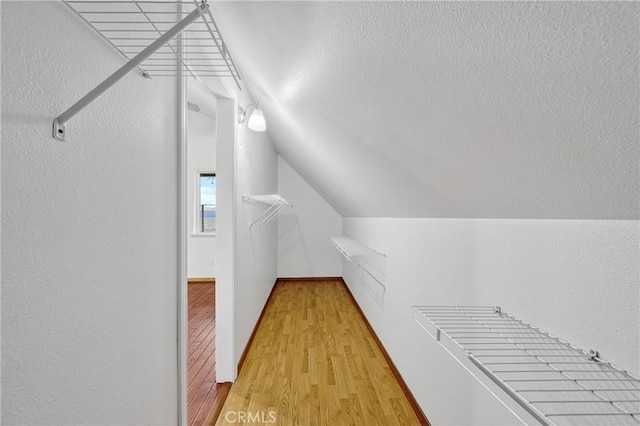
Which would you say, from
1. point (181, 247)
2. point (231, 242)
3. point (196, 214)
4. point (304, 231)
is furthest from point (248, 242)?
point (196, 214)

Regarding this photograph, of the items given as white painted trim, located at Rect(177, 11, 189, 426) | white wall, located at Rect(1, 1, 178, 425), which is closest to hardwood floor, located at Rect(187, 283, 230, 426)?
white painted trim, located at Rect(177, 11, 189, 426)

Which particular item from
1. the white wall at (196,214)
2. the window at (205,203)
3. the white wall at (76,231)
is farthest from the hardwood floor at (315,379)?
the window at (205,203)

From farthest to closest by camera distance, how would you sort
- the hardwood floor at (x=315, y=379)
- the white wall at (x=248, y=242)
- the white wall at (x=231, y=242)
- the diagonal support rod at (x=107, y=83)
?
the white wall at (x=248, y=242)
the white wall at (x=231, y=242)
the hardwood floor at (x=315, y=379)
the diagonal support rod at (x=107, y=83)

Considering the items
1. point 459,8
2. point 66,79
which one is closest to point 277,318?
point 66,79

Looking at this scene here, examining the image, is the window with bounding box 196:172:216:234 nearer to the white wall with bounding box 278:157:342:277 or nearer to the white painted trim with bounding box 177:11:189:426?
the white wall with bounding box 278:157:342:277

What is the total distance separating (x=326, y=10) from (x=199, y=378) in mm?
2341

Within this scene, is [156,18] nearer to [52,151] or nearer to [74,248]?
[52,151]

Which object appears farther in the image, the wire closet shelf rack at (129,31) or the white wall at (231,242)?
the white wall at (231,242)

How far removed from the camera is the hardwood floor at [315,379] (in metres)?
1.68

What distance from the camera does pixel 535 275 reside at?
3.01 ft

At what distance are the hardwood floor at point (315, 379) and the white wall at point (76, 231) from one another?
90 centimetres

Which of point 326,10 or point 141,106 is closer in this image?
point 326,10

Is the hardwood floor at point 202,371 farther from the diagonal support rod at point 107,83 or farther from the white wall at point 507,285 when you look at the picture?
the diagonal support rod at point 107,83

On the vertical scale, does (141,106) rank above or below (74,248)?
above
